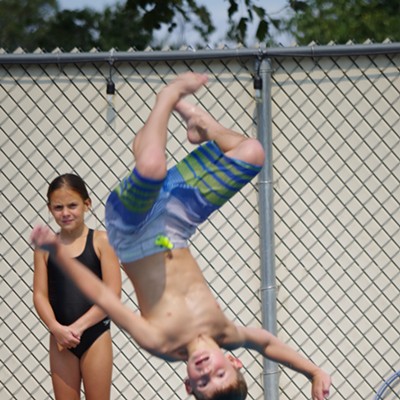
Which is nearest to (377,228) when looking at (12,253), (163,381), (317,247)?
(317,247)

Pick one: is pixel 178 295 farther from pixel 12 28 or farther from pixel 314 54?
pixel 12 28

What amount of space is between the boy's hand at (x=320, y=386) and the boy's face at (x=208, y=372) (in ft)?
1.54

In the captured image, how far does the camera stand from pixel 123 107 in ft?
20.4

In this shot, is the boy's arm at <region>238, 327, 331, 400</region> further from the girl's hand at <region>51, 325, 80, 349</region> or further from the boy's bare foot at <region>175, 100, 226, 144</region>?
the girl's hand at <region>51, 325, 80, 349</region>

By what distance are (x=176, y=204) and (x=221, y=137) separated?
339 millimetres

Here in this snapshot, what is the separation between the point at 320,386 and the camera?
15.0 ft

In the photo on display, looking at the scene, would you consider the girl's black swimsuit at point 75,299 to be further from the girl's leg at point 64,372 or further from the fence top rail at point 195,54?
the fence top rail at point 195,54

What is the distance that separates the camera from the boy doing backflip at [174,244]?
13.6 feet

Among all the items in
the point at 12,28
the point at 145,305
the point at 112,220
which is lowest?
the point at 145,305

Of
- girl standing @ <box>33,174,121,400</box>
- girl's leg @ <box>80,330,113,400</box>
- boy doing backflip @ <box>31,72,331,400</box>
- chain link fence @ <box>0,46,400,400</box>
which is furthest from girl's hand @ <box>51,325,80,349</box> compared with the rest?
boy doing backflip @ <box>31,72,331,400</box>

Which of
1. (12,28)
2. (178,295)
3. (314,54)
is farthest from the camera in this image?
(12,28)

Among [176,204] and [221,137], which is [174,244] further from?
[221,137]

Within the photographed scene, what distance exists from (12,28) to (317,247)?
78.8 feet

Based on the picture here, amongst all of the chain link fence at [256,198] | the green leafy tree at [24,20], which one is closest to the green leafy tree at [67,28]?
the green leafy tree at [24,20]
